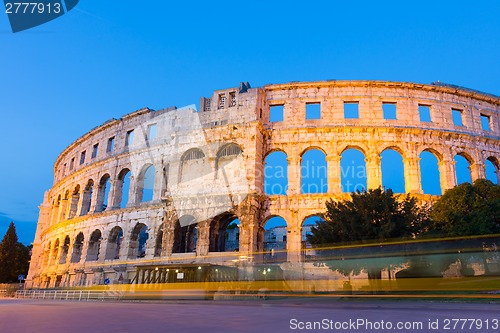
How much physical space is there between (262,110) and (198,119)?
429 cm

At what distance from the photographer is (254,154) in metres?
22.5

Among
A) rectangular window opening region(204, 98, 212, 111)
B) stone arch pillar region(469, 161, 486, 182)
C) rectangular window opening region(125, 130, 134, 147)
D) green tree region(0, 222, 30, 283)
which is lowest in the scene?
green tree region(0, 222, 30, 283)

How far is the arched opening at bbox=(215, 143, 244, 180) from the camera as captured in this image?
76.4ft

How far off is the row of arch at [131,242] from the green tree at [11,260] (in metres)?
14.4

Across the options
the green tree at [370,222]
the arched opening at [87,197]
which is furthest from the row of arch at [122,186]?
the green tree at [370,222]

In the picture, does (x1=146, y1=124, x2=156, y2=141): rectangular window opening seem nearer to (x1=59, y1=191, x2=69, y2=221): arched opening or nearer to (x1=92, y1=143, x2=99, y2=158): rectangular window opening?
(x1=92, y1=143, x2=99, y2=158): rectangular window opening

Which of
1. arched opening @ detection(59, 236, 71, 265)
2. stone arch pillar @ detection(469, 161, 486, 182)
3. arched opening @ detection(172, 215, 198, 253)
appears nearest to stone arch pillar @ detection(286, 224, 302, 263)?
arched opening @ detection(172, 215, 198, 253)

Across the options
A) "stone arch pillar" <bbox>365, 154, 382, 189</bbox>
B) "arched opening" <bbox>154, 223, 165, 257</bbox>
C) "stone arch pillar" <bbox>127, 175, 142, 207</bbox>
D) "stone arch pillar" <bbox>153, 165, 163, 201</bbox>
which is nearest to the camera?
"stone arch pillar" <bbox>365, 154, 382, 189</bbox>

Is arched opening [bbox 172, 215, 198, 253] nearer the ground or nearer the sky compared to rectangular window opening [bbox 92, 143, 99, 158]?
nearer the ground

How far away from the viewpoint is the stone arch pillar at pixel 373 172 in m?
22.3

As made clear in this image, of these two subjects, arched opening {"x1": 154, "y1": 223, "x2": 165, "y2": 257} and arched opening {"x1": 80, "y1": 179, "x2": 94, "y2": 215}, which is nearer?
arched opening {"x1": 154, "y1": 223, "x2": 165, "y2": 257}

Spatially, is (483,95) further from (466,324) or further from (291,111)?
(466,324)

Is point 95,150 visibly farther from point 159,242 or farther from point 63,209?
point 159,242

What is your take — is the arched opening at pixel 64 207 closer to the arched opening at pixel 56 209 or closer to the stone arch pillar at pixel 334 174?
the arched opening at pixel 56 209
